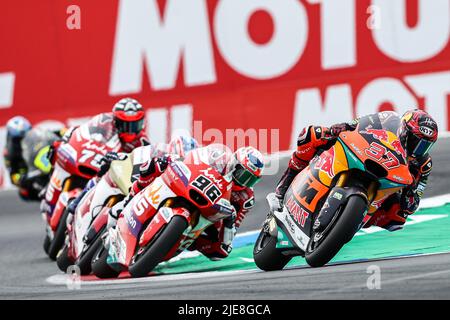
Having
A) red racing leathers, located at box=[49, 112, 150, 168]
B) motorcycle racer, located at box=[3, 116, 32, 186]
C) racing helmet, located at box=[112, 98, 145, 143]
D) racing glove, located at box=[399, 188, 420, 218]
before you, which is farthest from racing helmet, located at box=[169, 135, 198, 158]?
motorcycle racer, located at box=[3, 116, 32, 186]

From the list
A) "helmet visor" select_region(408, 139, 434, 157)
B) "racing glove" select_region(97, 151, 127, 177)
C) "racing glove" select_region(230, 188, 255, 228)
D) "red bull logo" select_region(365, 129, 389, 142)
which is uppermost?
"red bull logo" select_region(365, 129, 389, 142)

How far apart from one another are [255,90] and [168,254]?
5105mm

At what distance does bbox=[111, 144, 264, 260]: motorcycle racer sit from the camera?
8805 millimetres

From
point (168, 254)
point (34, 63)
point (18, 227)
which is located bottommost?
point (18, 227)

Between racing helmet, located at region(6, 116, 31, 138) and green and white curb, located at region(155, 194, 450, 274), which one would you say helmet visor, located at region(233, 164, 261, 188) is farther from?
racing helmet, located at region(6, 116, 31, 138)

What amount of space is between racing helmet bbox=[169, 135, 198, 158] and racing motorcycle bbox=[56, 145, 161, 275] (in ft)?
0.95

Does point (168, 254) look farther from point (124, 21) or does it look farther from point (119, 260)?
point (124, 21)

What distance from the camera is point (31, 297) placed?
8672mm

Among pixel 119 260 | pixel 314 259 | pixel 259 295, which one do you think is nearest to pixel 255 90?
pixel 119 260

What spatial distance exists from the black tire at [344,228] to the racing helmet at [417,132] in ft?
1.98

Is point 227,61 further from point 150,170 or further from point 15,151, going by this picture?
point 150,170

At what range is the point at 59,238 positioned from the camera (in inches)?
465

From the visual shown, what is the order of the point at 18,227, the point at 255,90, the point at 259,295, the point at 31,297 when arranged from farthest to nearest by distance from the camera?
1. the point at 18,227
2. the point at 255,90
3. the point at 31,297
4. the point at 259,295

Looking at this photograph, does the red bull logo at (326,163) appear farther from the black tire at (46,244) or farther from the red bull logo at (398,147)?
the black tire at (46,244)
